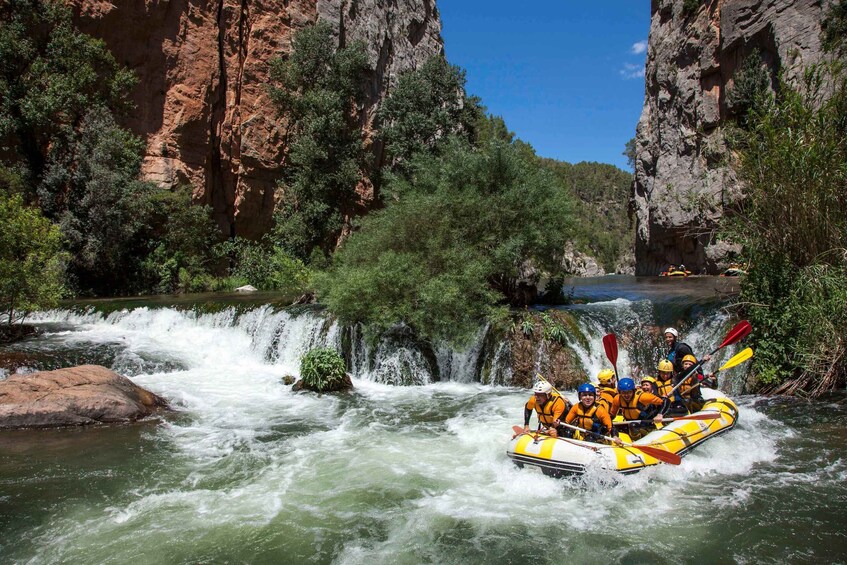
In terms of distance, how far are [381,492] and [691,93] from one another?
110 ft

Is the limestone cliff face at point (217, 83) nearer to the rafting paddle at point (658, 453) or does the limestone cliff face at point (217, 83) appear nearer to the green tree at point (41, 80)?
the green tree at point (41, 80)

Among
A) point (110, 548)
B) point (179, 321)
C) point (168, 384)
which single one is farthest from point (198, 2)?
point (110, 548)

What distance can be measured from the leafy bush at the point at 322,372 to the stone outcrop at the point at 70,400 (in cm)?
291

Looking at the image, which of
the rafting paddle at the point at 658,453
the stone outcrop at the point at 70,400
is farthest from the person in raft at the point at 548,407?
the stone outcrop at the point at 70,400

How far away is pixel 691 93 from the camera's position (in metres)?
32.0

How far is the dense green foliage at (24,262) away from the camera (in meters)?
12.8

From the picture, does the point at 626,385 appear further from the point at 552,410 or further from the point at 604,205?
the point at 604,205

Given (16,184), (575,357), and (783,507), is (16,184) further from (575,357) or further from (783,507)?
(783,507)

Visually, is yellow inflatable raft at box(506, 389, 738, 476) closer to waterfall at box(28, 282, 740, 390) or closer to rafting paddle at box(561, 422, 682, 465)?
rafting paddle at box(561, 422, 682, 465)

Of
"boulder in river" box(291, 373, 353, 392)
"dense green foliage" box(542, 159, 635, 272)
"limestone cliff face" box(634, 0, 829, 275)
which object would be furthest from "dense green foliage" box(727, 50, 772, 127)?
"dense green foliage" box(542, 159, 635, 272)

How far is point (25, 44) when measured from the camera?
1980cm

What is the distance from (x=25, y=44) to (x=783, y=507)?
26173 millimetres

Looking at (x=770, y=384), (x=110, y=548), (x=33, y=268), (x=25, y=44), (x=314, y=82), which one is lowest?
(x=110, y=548)

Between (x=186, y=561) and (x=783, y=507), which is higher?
(x=783, y=507)
